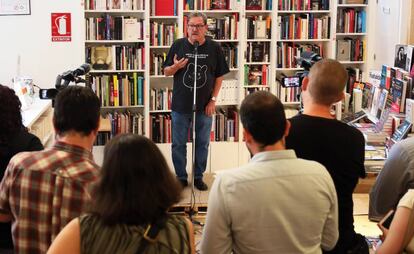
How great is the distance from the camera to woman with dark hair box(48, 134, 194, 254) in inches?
65.6

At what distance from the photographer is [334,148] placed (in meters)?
2.41

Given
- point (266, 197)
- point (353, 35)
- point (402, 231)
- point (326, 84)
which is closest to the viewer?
point (266, 197)

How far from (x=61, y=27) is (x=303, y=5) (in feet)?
8.41

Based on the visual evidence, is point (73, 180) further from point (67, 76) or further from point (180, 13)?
point (180, 13)

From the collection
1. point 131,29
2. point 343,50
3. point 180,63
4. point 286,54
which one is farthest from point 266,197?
point 343,50

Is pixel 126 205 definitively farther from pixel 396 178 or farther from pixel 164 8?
pixel 164 8

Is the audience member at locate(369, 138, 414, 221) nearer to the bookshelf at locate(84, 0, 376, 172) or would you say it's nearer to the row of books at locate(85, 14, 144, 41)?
the bookshelf at locate(84, 0, 376, 172)

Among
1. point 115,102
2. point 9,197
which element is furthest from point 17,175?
point 115,102

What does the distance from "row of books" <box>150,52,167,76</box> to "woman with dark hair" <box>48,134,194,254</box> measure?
477cm

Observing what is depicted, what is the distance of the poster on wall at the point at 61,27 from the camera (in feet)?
19.3

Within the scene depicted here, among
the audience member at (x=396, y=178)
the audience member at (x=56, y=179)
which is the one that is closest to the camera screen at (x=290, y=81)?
the audience member at (x=396, y=178)

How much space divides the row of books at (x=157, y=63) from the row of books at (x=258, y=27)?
3.08ft

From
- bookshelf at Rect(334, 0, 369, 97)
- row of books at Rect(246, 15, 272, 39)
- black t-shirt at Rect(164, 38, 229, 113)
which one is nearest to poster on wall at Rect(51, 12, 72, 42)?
black t-shirt at Rect(164, 38, 229, 113)

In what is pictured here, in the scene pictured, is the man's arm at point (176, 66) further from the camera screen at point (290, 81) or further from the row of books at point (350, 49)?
the row of books at point (350, 49)
